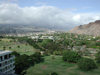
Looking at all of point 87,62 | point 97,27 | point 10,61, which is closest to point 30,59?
point 10,61

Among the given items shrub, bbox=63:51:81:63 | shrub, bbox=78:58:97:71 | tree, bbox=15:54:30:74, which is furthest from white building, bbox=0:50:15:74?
shrub, bbox=63:51:81:63

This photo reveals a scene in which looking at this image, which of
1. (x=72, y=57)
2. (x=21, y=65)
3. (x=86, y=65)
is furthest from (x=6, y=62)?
(x=72, y=57)

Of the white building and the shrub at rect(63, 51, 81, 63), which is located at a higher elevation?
the white building

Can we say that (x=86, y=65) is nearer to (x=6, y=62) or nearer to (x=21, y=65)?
(x=21, y=65)

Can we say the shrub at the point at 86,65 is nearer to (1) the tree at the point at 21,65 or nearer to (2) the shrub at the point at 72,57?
(2) the shrub at the point at 72,57

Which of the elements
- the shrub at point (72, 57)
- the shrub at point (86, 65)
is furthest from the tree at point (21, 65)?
the shrub at point (86, 65)

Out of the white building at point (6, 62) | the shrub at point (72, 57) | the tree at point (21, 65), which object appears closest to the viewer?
the white building at point (6, 62)

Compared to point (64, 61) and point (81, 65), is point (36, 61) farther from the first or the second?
point (81, 65)

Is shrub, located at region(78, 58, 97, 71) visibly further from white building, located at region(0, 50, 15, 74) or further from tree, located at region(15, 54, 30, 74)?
white building, located at region(0, 50, 15, 74)

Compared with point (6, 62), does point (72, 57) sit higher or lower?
lower

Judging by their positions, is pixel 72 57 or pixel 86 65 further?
pixel 72 57

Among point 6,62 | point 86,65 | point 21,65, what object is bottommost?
point 86,65
